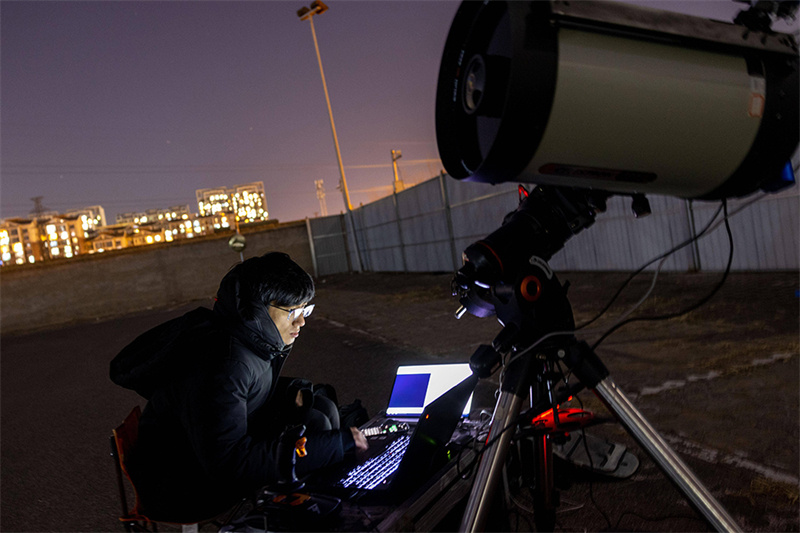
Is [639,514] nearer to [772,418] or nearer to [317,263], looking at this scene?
[772,418]

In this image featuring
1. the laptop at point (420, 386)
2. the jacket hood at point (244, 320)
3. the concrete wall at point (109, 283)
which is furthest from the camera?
the concrete wall at point (109, 283)

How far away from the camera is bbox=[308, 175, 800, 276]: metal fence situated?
7.92m

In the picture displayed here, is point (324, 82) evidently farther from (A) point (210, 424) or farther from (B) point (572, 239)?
(A) point (210, 424)

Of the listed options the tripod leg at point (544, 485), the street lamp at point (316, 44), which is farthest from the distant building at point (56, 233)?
the tripod leg at point (544, 485)

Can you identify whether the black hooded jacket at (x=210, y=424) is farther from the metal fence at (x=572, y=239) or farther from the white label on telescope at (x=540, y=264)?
the metal fence at (x=572, y=239)

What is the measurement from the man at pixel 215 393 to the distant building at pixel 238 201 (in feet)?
Answer: 2.50

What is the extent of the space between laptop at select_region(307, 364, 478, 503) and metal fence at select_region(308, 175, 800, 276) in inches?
33.1

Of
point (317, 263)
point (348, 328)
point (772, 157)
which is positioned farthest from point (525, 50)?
point (317, 263)

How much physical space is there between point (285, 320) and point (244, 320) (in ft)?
0.56

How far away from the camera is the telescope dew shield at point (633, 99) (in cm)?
92

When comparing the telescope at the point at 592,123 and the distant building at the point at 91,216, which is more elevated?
the distant building at the point at 91,216

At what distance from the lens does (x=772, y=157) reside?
1041 millimetres

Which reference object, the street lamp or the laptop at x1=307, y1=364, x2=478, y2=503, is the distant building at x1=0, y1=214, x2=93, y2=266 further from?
the laptop at x1=307, y1=364, x2=478, y2=503

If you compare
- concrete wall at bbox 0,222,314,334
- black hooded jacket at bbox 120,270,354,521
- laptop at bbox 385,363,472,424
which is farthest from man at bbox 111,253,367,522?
concrete wall at bbox 0,222,314,334
